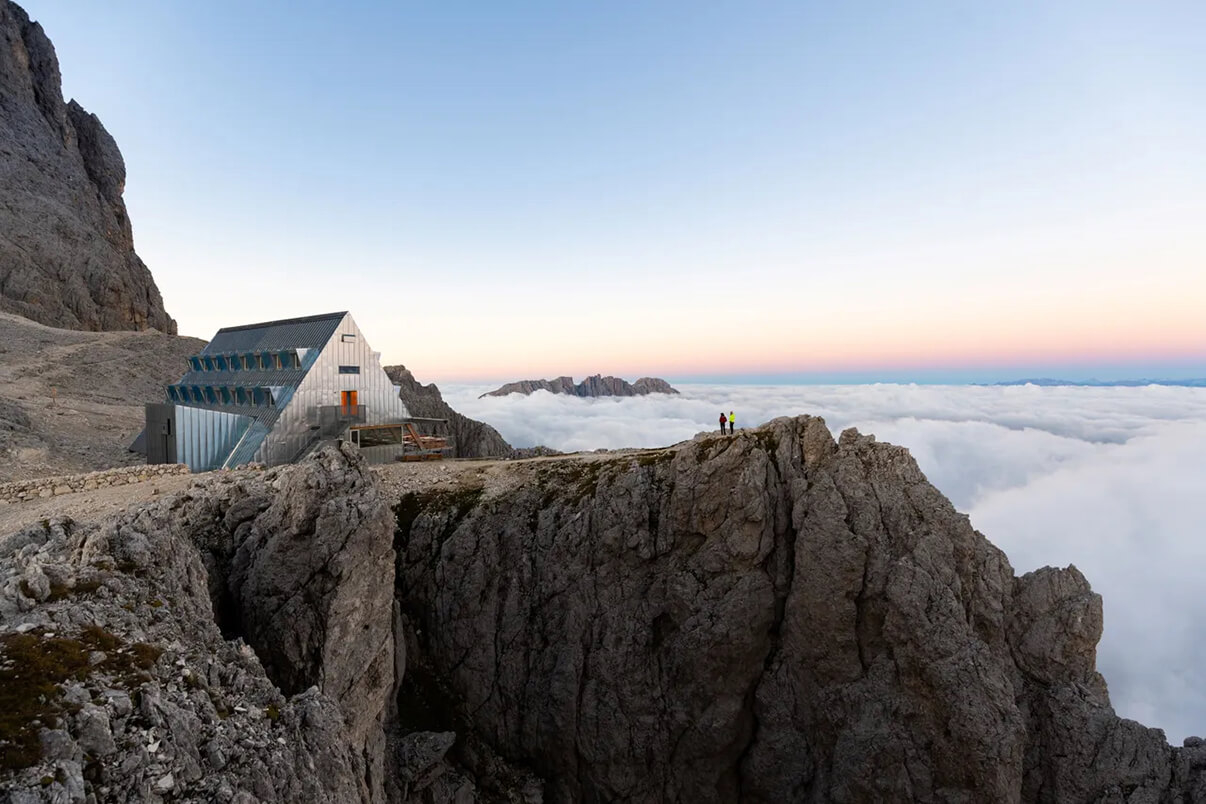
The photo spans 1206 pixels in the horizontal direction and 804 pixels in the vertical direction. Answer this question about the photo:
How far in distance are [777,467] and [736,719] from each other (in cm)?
1542

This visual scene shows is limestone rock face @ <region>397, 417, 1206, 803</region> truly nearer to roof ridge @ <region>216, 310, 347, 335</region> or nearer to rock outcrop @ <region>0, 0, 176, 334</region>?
roof ridge @ <region>216, 310, 347, 335</region>

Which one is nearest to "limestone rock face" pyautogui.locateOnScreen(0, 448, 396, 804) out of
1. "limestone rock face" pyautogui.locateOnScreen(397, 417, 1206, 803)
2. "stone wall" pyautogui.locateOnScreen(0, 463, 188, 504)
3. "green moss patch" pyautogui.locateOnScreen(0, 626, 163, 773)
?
"green moss patch" pyautogui.locateOnScreen(0, 626, 163, 773)

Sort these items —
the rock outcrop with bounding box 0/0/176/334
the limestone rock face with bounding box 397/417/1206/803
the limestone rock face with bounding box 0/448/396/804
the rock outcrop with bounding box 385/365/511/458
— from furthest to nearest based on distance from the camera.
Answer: the rock outcrop with bounding box 0/0/176/334 < the rock outcrop with bounding box 385/365/511/458 < the limestone rock face with bounding box 397/417/1206/803 < the limestone rock face with bounding box 0/448/396/804

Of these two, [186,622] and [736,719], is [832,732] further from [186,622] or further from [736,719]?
[186,622]

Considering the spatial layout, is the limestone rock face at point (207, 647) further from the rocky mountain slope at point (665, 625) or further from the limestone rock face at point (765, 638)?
the limestone rock face at point (765, 638)

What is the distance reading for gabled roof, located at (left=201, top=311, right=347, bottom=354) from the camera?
171 feet

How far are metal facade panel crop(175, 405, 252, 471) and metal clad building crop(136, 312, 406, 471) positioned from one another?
0.23 feet

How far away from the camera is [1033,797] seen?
31.0m

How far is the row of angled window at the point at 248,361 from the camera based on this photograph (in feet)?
168

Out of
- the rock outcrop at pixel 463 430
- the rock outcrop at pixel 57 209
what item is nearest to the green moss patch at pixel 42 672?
the rock outcrop at pixel 463 430

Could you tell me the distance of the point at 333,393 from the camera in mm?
51312

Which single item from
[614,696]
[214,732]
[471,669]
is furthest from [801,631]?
[214,732]

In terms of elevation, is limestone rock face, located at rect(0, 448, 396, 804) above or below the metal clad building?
below

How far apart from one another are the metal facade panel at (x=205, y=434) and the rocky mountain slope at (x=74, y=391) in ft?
18.5
